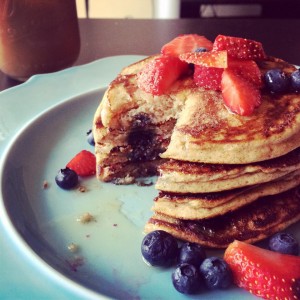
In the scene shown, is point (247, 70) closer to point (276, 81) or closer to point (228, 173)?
point (276, 81)

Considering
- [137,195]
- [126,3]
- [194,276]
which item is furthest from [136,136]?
[126,3]

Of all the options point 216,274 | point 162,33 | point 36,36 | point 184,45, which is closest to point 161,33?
point 162,33

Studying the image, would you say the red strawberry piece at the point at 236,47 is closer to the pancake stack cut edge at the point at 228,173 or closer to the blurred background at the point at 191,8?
the pancake stack cut edge at the point at 228,173

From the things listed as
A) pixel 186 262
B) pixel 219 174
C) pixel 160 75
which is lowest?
pixel 186 262

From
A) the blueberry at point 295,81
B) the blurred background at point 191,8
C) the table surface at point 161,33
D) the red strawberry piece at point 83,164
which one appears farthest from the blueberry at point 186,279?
A: the blurred background at point 191,8

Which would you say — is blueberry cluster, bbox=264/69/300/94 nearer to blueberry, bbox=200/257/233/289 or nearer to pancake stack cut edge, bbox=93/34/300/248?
pancake stack cut edge, bbox=93/34/300/248
